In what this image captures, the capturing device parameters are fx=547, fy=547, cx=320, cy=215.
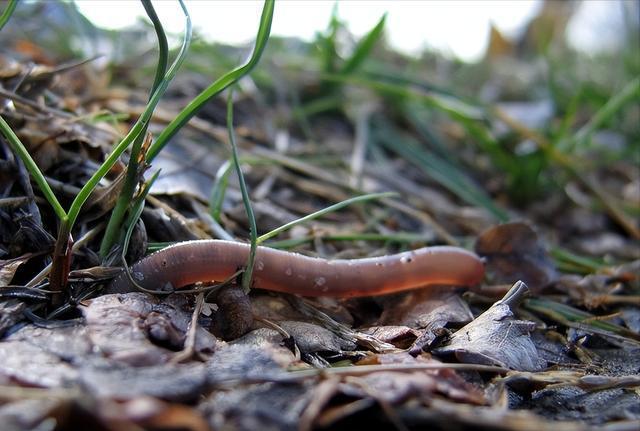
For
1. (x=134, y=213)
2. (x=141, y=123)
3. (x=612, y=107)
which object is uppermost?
(x=612, y=107)

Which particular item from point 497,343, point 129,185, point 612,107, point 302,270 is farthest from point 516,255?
point 612,107

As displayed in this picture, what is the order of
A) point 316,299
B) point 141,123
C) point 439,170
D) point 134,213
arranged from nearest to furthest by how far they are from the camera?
point 141,123, point 134,213, point 316,299, point 439,170

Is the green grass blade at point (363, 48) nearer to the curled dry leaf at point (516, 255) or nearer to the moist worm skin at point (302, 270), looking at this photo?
the curled dry leaf at point (516, 255)

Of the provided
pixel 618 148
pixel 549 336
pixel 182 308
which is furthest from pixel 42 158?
pixel 618 148

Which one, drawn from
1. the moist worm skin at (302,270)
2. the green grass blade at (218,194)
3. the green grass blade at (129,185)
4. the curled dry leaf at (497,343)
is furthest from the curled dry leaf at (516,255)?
the green grass blade at (129,185)

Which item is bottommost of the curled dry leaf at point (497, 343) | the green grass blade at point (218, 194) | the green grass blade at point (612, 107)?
the curled dry leaf at point (497, 343)

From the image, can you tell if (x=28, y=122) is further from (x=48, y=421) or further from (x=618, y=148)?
(x=618, y=148)

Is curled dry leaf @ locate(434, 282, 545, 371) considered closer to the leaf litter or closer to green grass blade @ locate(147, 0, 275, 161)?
the leaf litter

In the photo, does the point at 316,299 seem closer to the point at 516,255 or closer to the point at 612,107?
the point at 516,255
